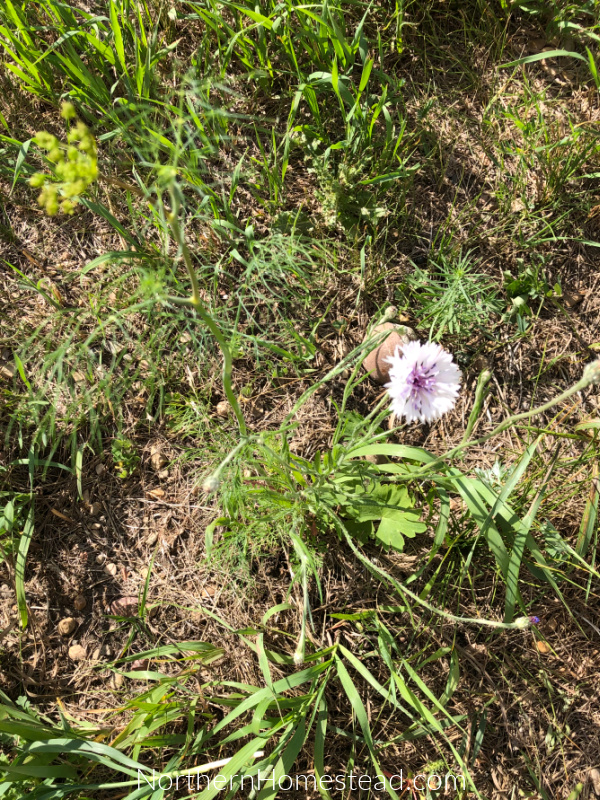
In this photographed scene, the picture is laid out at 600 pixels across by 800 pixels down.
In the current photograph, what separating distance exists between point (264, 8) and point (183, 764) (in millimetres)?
2666

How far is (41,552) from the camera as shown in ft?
6.89

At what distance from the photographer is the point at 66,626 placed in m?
2.03

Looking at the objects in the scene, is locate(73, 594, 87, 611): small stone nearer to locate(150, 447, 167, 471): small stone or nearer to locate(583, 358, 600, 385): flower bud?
locate(150, 447, 167, 471): small stone

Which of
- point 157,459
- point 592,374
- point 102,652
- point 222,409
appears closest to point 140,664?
point 102,652

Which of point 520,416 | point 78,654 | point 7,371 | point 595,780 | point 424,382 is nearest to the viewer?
point 520,416

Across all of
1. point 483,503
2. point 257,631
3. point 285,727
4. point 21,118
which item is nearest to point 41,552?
point 257,631

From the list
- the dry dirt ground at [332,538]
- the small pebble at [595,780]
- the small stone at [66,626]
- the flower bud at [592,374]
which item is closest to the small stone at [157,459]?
the dry dirt ground at [332,538]

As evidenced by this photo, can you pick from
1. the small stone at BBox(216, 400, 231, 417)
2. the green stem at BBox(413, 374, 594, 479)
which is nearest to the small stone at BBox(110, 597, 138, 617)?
the small stone at BBox(216, 400, 231, 417)

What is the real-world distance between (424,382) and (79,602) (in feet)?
4.86

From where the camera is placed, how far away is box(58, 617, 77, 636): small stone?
2.03m

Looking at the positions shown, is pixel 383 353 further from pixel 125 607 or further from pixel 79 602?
pixel 79 602

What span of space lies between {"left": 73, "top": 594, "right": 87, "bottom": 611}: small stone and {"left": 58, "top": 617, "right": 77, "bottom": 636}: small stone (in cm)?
5

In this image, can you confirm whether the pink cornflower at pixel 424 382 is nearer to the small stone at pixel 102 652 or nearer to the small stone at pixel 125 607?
the small stone at pixel 125 607

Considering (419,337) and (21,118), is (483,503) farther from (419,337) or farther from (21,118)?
(21,118)
